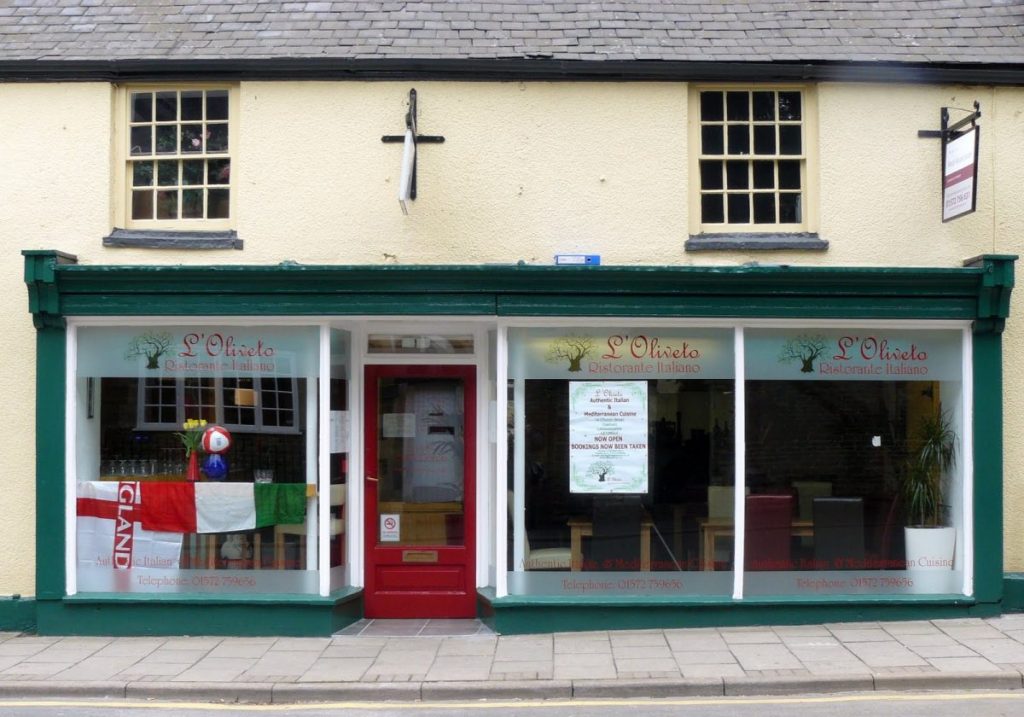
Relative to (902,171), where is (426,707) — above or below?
below

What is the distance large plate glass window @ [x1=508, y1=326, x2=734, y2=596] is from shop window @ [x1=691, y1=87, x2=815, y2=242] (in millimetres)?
1202

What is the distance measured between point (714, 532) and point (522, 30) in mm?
5063

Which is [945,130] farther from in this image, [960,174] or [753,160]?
[753,160]

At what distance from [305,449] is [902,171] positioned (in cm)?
612

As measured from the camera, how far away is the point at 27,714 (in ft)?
24.7

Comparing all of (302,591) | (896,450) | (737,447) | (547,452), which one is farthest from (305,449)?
(896,450)

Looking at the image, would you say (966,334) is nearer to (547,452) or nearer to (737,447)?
(737,447)

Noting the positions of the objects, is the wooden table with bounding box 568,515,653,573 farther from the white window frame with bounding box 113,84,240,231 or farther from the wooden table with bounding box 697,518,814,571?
the white window frame with bounding box 113,84,240,231

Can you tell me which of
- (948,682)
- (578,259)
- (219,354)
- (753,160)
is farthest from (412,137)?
(948,682)

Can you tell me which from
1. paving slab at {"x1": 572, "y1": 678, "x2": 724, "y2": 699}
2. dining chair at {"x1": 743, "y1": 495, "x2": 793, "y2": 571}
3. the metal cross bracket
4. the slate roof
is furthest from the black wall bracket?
paving slab at {"x1": 572, "y1": 678, "x2": 724, "y2": 699}

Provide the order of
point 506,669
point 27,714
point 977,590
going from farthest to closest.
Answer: point 977,590
point 506,669
point 27,714

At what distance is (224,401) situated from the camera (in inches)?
393

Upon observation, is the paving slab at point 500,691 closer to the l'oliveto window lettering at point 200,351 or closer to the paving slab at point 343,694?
the paving slab at point 343,694

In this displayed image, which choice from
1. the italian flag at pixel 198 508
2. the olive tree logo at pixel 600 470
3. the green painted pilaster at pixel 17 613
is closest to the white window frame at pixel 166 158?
the italian flag at pixel 198 508
